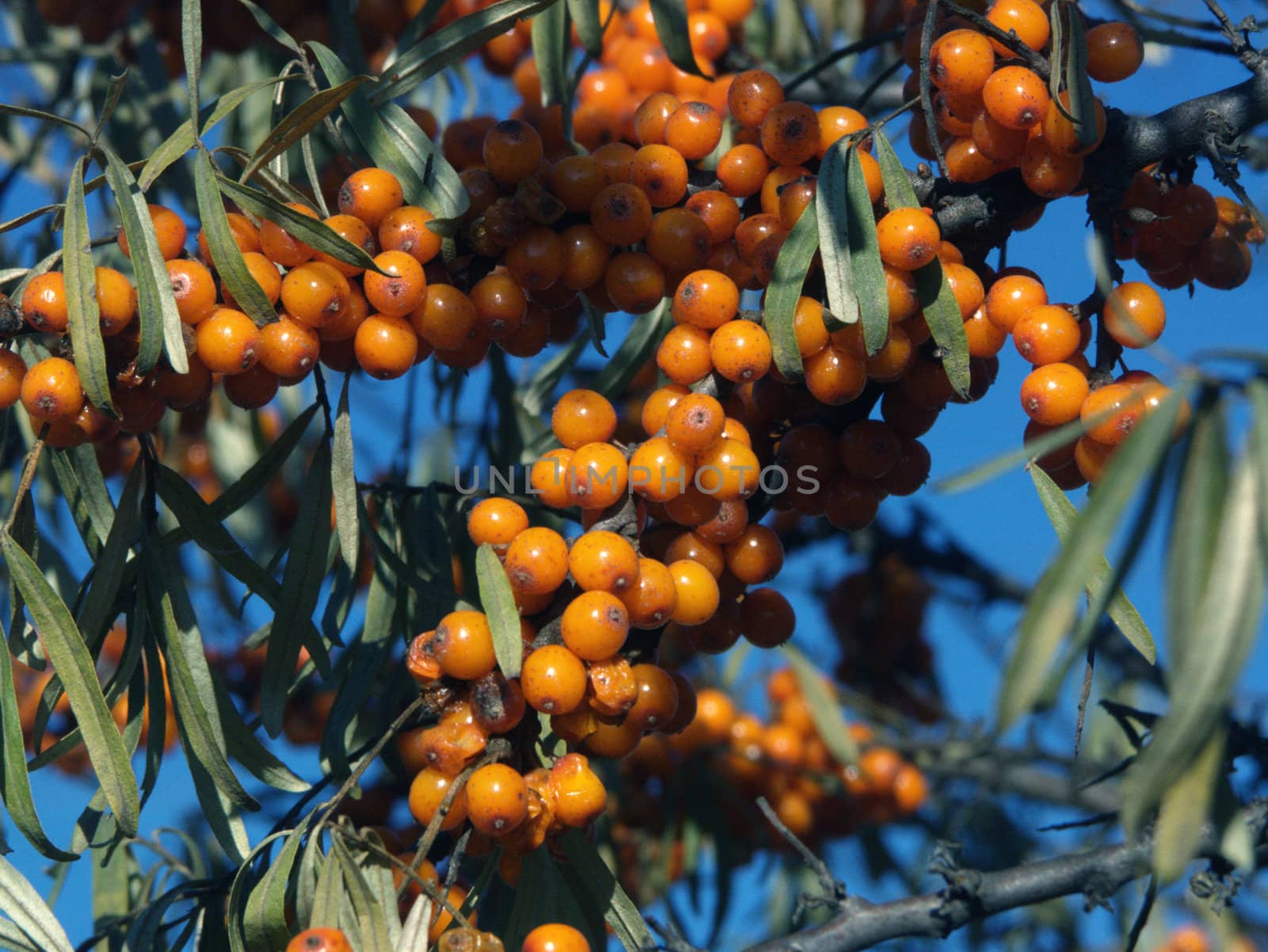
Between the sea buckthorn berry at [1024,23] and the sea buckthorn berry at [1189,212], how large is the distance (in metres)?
0.19

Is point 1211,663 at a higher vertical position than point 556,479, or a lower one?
lower

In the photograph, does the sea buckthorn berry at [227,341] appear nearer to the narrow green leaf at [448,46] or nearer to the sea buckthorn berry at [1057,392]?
the narrow green leaf at [448,46]

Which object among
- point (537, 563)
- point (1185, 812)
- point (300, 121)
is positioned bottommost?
point (1185, 812)

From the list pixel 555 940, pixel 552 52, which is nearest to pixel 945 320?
pixel 555 940

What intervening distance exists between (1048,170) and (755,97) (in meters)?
0.31

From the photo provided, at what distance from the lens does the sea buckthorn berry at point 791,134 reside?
117 cm

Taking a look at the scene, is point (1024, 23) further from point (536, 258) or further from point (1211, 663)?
point (1211, 663)

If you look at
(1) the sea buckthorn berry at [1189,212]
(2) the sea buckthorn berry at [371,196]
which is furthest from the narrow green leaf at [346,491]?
(1) the sea buckthorn berry at [1189,212]

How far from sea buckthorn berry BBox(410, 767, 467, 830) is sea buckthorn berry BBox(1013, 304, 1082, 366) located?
24.2 inches

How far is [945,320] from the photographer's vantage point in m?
1.07

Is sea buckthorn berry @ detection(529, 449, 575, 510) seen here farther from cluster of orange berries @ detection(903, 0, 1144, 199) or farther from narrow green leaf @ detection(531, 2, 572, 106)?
narrow green leaf @ detection(531, 2, 572, 106)

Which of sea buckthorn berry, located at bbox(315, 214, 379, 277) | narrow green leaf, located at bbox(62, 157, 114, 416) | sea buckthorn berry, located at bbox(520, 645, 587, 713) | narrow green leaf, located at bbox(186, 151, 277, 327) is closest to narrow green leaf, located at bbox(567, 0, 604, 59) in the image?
sea buckthorn berry, located at bbox(315, 214, 379, 277)

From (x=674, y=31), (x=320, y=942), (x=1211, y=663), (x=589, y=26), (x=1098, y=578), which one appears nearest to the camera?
(x=1211, y=663)

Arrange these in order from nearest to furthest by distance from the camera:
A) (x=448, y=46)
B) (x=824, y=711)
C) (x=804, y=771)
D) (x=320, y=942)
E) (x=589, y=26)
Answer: (x=320, y=942) → (x=448, y=46) → (x=589, y=26) → (x=824, y=711) → (x=804, y=771)
